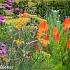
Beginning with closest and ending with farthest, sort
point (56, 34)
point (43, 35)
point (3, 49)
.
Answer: point (3, 49)
point (56, 34)
point (43, 35)

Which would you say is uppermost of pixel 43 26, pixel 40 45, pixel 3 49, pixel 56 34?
pixel 43 26

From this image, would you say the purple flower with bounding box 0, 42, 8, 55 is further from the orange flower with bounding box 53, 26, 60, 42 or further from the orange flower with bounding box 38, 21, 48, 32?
the orange flower with bounding box 53, 26, 60, 42

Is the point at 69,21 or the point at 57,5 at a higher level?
the point at 69,21

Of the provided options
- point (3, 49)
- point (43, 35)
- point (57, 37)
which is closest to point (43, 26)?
point (43, 35)

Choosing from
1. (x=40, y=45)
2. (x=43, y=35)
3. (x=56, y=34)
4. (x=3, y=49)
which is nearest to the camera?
(x=3, y=49)

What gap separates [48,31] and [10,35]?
2.09 feet

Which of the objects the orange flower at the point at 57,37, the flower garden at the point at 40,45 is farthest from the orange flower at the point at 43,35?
the orange flower at the point at 57,37

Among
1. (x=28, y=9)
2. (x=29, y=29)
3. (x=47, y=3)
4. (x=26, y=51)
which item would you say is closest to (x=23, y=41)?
(x=26, y=51)

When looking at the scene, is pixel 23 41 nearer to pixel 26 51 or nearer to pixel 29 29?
pixel 26 51

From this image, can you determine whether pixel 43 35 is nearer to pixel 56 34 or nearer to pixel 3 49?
pixel 56 34

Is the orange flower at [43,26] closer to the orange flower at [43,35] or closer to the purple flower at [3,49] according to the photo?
the orange flower at [43,35]

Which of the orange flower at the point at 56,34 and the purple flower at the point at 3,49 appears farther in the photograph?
the orange flower at the point at 56,34

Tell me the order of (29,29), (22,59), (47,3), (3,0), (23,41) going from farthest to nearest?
(47,3)
(3,0)
(29,29)
(23,41)
(22,59)

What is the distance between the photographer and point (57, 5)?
1214 centimetres
